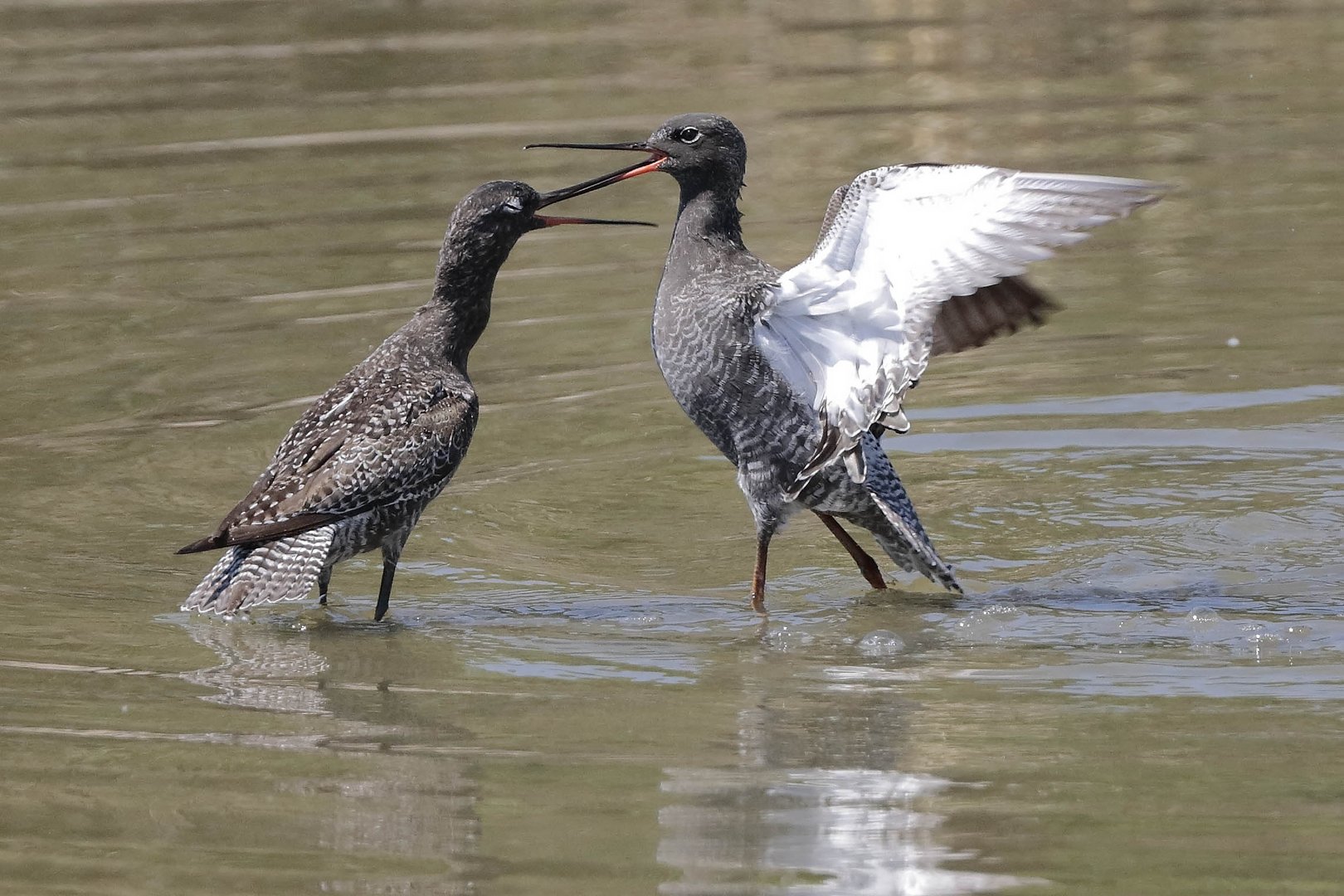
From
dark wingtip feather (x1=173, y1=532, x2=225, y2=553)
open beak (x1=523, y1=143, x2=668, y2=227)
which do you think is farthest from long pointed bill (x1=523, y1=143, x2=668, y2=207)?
dark wingtip feather (x1=173, y1=532, x2=225, y2=553)

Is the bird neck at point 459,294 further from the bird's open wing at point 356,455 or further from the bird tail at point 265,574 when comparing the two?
the bird tail at point 265,574

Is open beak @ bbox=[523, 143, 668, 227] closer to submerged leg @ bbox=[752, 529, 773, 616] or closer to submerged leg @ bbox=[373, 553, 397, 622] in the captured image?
submerged leg @ bbox=[752, 529, 773, 616]

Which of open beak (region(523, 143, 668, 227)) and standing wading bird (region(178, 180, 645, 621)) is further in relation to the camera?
open beak (region(523, 143, 668, 227))

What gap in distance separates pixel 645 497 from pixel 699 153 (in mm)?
1960

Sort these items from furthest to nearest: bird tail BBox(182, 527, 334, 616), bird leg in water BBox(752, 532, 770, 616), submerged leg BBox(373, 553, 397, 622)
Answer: bird leg in water BBox(752, 532, 770, 616) < submerged leg BBox(373, 553, 397, 622) < bird tail BBox(182, 527, 334, 616)

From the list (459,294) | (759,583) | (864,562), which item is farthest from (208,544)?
(864,562)

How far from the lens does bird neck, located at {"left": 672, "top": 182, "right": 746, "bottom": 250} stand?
918 cm

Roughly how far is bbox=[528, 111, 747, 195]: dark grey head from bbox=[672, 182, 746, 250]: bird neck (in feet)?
0.06

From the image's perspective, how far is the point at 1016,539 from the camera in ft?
31.3

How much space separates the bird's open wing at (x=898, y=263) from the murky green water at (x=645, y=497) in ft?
3.30

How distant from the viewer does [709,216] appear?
30.1 feet

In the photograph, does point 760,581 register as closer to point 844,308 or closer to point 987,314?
point 844,308

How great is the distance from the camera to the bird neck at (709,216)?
30.1 ft

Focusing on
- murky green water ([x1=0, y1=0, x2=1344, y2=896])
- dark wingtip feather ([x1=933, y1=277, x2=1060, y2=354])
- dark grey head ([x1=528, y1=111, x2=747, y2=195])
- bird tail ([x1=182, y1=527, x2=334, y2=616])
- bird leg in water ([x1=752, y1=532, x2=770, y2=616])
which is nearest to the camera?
murky green water ([x1=0, y1=0, x2=1344, y2=896])
